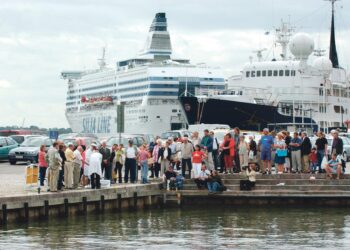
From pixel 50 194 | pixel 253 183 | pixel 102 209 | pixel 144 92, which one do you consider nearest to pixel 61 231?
pixel 50 194

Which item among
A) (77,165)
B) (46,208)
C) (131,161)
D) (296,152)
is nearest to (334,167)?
(296,152)

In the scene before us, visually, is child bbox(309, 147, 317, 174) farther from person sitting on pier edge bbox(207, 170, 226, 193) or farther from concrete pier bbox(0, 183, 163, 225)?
concrete pier bbox(0, 183, 163, 225)

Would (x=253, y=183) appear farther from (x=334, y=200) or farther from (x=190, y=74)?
(x=190, y=74)

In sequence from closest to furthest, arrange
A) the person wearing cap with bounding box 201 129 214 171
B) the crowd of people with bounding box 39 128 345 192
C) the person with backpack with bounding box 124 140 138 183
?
the crowd of people with bounding box 39 128 345 192, the person with backpack with bounding box 124 140 138 183, the person wearing cap with bounding box 201 129 214 171

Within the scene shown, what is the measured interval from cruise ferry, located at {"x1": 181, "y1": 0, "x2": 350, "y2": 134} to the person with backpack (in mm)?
40565

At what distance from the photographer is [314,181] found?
33.0m

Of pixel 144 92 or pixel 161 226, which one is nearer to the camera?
pixel 161 226

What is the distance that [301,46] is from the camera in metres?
79.9

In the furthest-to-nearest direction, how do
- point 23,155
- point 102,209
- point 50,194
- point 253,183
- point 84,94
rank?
point 84,94 < point 23,155 < point 253,183 < point 102,209 < point 50,194

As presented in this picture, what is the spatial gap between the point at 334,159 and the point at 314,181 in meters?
1.04

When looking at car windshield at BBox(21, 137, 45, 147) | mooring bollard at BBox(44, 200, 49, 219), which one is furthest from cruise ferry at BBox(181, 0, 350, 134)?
mooring bollard at BBox(44, 200, 49, 219)

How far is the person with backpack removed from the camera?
32.9 meters

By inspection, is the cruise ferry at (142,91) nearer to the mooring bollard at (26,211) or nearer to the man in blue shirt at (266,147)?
the man in blue shirt at (266,147)

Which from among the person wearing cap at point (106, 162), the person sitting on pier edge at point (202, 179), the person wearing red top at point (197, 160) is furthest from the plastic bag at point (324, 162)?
the person wearing cap at point (106, 162)
